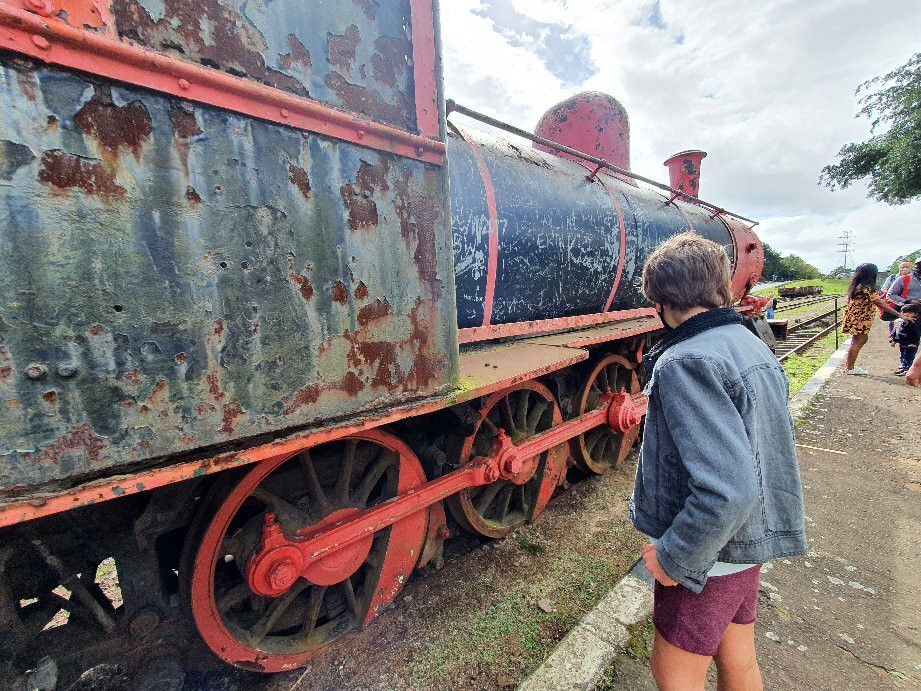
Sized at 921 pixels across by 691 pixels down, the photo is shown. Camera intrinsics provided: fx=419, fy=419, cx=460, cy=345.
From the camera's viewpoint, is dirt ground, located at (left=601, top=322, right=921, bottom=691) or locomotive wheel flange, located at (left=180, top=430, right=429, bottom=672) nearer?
locomotive wheel flange, located at (left=180, top=430, right=429, bottom=672)

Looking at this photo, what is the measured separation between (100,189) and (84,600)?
146 cm

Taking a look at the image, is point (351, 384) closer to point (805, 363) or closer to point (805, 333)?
point (805, 363)

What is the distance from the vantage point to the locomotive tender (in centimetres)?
92

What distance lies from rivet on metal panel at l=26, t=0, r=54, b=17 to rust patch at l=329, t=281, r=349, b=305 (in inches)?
32.8

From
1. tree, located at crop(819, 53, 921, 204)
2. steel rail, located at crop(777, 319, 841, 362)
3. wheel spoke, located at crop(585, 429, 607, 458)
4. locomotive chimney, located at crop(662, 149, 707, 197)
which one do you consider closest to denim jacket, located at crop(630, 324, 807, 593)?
wheel spoke, located at crop(585, 429, 607, 458)

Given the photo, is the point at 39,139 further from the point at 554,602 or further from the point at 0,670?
the point at 554,602

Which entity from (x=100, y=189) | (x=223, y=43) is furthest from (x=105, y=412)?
(x=223, y=43)

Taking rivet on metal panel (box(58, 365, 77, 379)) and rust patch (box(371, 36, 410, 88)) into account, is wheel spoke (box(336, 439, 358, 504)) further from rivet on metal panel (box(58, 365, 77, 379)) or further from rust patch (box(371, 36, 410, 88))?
rust patch (box(371, 36, 410, 88))

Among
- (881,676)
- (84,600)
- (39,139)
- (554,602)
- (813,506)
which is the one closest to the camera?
(39,139)

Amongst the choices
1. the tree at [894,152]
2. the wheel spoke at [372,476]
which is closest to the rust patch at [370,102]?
the wheel spoke at [372,476]

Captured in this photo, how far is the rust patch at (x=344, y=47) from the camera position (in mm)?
1326

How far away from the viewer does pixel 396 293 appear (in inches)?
60.8

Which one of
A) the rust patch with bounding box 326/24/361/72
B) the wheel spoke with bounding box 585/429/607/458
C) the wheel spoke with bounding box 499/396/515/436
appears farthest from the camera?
the wheel spoke with bounding box 585/429/607/458

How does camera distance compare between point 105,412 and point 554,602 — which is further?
point 554,602
